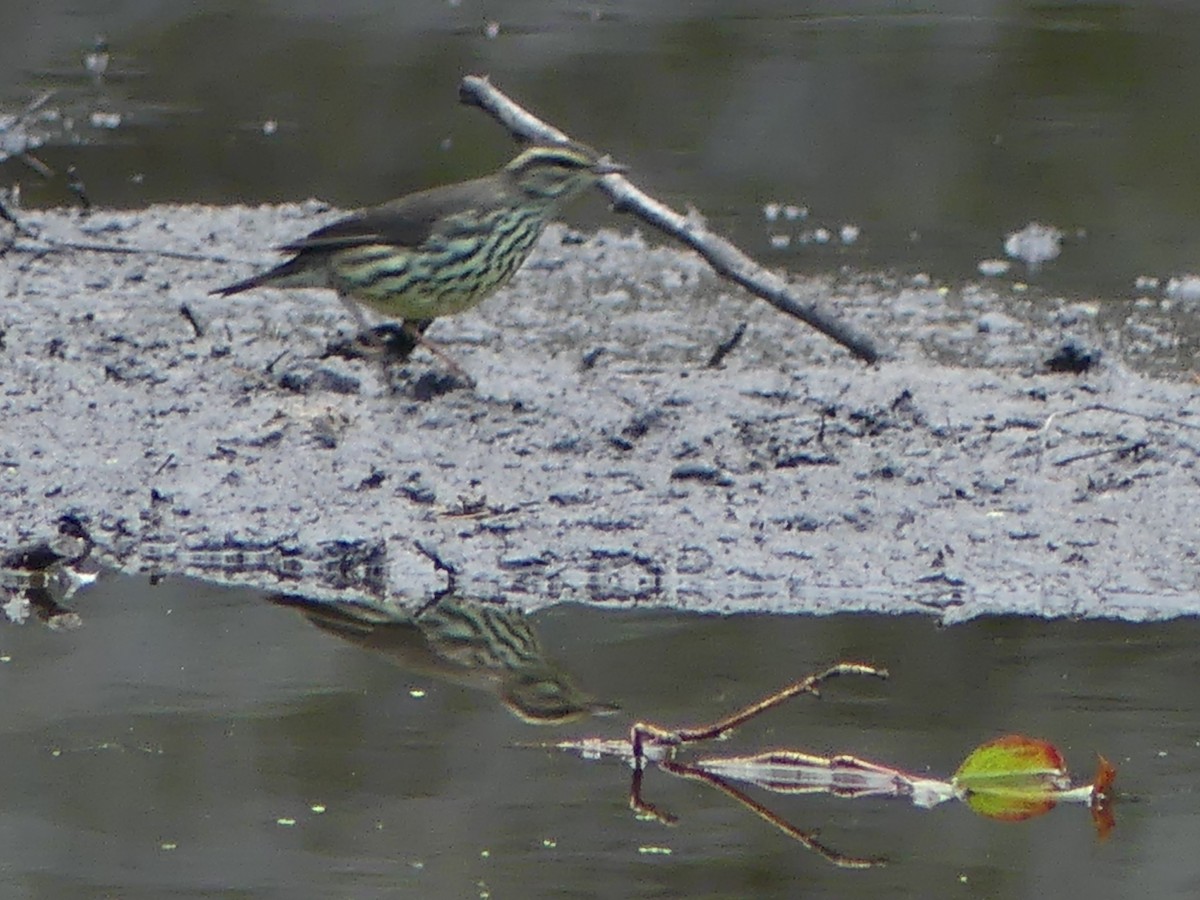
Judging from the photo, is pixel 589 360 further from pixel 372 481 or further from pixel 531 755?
pixel 531 755

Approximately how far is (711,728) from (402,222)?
314cm

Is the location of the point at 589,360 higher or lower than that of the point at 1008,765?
higher

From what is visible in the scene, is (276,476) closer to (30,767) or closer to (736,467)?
(736,467)

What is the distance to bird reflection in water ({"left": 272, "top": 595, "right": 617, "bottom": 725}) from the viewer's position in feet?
15.0

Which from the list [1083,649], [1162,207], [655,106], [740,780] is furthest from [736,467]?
[655,106]

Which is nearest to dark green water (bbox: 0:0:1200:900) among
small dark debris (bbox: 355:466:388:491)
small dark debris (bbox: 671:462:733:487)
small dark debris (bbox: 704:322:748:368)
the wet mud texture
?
the wet mud texture

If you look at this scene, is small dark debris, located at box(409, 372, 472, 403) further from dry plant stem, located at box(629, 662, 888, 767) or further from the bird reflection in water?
dry plant stem, located at box(629, 662, 888, 767)

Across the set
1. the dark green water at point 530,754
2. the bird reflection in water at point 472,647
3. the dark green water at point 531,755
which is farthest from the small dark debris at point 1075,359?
the bird reflection in water at point 472,647

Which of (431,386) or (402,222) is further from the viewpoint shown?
(402,222)

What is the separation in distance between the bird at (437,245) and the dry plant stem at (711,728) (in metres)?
2.82

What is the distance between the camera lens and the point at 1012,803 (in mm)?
3963

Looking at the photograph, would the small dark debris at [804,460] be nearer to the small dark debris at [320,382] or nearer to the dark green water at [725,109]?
the small dark debris at [320,382]

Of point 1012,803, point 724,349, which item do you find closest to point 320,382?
point 724,349

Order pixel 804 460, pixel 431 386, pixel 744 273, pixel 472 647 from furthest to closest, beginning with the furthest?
pixel 744 273
pixel 431 386
pixel 804 460
pixel 472 647
